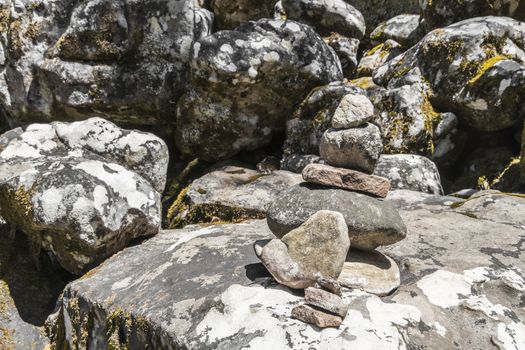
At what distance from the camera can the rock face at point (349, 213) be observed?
13.7 ft

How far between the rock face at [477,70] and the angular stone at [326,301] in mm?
6642

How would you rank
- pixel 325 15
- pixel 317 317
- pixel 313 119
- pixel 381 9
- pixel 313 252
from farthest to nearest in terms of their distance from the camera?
1. pixel 381 9
2. pixel 325 15
3. pixel 313 119
4. pixel 313 252
5. pixel 317 317

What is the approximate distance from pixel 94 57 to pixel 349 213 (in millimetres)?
7266

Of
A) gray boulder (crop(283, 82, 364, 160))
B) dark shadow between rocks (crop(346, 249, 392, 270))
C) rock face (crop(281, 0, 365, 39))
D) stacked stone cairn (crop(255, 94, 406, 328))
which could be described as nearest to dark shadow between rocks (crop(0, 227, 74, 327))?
stacked stone cairn (crop(255, 94, 406, 328))

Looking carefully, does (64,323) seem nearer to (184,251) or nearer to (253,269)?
(184,251)

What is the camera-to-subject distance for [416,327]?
3.65 m

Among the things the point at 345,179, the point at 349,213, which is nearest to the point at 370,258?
the point at 349,213

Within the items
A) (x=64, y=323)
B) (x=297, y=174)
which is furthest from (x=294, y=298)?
(x=297, y=174)

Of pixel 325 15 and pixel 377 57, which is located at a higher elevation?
pixel 325 15

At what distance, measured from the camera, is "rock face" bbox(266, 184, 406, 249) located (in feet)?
13.7

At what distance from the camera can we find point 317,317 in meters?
3.44

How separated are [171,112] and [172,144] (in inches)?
30.2

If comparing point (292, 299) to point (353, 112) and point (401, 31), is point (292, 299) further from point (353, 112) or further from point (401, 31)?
A: point (401, 31)

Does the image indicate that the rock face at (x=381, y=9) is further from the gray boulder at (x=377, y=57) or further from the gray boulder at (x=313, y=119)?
the gray boulder at (x=313, y=119)
